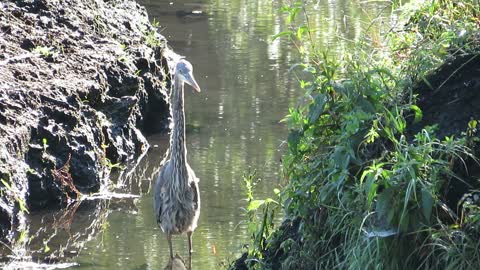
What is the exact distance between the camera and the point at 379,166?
4.31m

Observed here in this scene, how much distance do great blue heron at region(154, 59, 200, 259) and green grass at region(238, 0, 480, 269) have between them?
2.27m

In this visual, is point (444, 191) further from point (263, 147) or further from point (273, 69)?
point (273, 69)

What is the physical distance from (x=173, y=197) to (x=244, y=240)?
664 millimetres

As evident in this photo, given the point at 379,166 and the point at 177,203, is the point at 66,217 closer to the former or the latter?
the point at 177,203

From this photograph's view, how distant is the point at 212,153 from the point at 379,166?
542 cm

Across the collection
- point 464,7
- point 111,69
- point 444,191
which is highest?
point 464,7

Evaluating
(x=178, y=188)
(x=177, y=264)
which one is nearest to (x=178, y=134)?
(x=178, y=188)

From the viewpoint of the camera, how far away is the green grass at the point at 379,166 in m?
4.29

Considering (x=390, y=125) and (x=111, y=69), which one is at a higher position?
(x=390, y=125)

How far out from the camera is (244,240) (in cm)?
732

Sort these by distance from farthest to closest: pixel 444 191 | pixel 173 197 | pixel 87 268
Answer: pixel 173 197 → pixel 87 268 → pixel 444 191

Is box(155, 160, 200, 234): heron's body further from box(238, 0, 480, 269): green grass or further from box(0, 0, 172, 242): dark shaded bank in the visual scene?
box(238, 0, 480, 269): green grass

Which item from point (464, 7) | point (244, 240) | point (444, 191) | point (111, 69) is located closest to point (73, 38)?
point (111, 69)

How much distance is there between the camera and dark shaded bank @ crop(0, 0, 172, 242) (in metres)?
8.12
